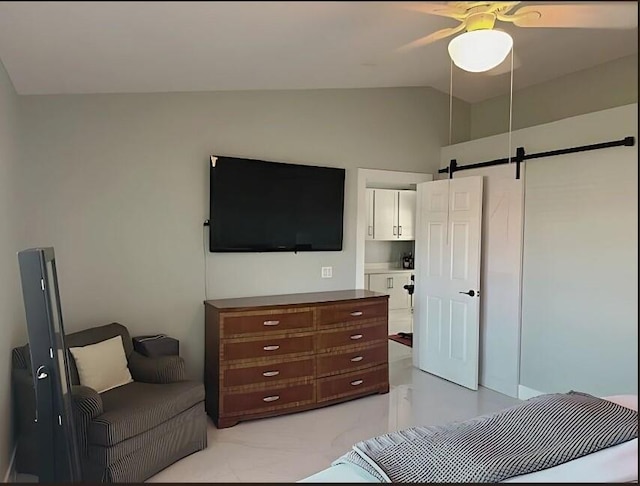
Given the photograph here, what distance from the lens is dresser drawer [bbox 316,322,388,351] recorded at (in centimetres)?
379

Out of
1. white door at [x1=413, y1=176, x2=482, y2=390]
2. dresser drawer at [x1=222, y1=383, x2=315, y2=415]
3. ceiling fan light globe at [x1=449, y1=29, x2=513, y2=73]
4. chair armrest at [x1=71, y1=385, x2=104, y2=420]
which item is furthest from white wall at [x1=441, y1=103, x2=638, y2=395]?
chair armrest at [x1=71, y1=385, x2=104, y2=420]

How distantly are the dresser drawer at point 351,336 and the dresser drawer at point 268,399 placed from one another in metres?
0.34

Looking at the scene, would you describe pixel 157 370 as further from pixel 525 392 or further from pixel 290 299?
pixel 525 392

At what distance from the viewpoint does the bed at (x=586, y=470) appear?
3.69 feet

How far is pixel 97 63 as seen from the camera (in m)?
1.27

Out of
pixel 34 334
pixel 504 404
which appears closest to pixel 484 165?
pixel 504 404

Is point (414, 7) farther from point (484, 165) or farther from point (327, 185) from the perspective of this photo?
point (484, 165)

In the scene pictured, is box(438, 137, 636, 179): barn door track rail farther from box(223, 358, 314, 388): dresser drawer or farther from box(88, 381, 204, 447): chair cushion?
box(88, 381, 204, 447): chair cushion

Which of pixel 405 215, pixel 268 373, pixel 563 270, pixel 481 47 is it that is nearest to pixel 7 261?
pixel 268 373

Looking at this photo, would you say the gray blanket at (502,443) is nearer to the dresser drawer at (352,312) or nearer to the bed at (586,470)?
the bed at (586,470)

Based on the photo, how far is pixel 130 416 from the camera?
2.56 meters

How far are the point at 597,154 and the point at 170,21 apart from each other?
10.7 feet

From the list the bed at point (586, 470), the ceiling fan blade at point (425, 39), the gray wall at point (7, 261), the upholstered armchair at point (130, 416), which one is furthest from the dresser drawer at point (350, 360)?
the ceiling fan blade at point (425, 39)

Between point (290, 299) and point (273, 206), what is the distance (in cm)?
79
